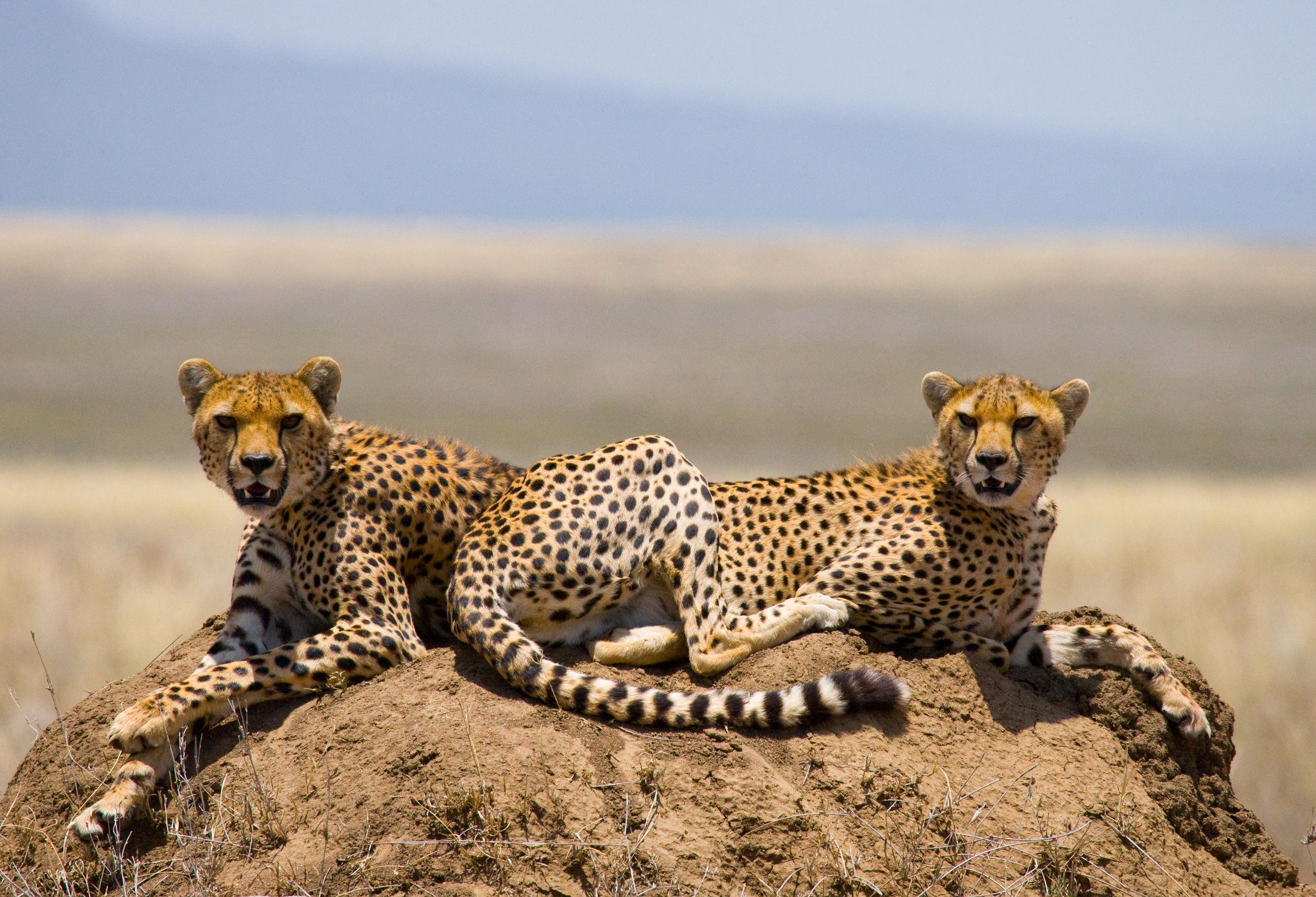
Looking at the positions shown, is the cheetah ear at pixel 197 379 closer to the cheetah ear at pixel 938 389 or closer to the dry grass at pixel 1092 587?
the dry grass at pixel 1092 587

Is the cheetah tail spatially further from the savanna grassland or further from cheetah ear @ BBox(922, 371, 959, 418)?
the savanna grassland

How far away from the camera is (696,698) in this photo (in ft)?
14.6

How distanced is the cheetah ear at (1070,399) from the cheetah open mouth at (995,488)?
0.35 meters

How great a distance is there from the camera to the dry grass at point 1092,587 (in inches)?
330

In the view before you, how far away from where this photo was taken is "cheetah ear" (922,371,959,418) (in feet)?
17.0

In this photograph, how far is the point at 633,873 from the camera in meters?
3.99

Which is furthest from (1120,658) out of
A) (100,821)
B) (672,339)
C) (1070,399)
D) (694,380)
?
(672,339)

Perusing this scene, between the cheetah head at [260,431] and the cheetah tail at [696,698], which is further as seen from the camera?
the cheetah head at [260,431]

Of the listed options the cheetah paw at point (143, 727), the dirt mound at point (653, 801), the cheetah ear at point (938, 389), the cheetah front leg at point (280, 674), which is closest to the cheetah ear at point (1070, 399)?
the cheetah ear at point (938, 389)

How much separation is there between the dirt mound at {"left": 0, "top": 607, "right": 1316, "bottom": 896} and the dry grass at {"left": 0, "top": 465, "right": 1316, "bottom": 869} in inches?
82.1

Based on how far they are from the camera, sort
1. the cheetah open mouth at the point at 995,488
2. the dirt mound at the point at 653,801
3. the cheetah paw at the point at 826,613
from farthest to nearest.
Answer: the cheetah open mouth at the point at 995,488 < the cheetah paw at the point at 826,613 < the dirt mound at the point at 653,801

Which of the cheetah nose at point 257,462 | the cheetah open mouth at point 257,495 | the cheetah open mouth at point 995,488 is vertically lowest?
the cheetah open mouth at point 995,488

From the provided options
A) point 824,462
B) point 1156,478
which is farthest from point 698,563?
point 824,462

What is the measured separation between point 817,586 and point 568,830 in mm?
1385
